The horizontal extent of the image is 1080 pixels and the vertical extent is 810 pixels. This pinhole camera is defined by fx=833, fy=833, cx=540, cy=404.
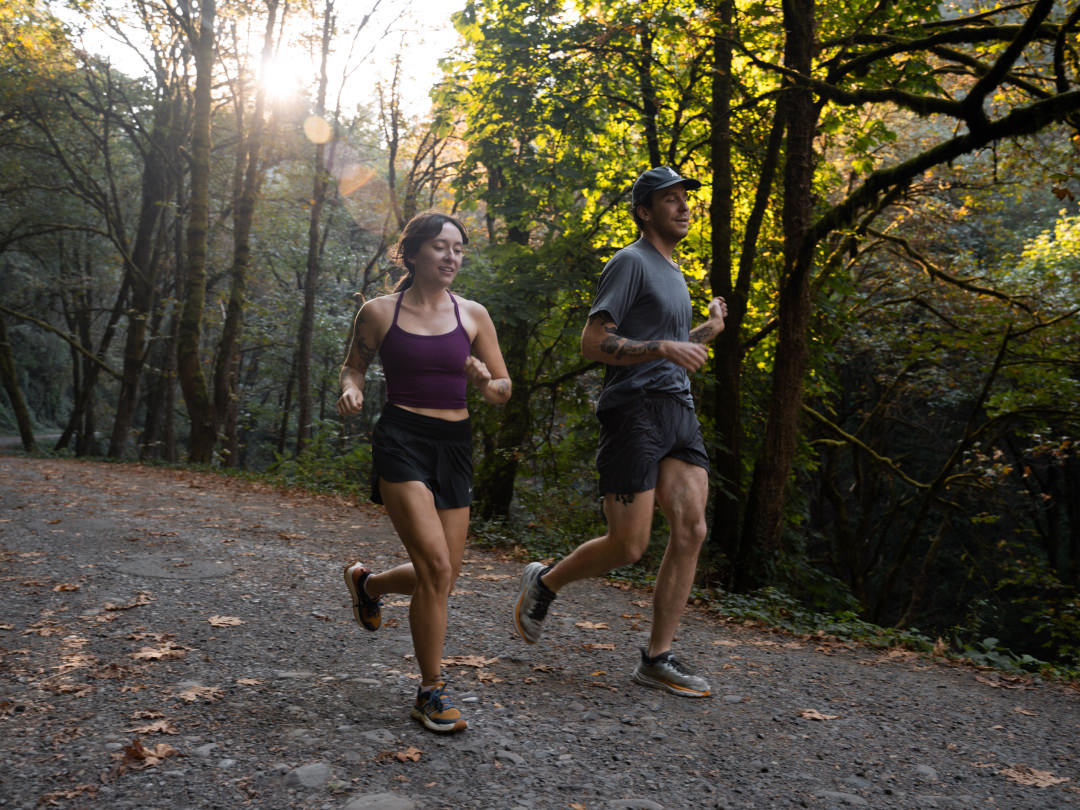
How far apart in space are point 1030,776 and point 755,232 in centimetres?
701

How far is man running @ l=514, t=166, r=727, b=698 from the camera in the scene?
3.95 meters

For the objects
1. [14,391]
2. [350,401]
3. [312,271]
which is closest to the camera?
[350,401]

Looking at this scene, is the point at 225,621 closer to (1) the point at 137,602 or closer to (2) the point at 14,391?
(1) the point at 137,602

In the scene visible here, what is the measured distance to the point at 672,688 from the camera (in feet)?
13.5

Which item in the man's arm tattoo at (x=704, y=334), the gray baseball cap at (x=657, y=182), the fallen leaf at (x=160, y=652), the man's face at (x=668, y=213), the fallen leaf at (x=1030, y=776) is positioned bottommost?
the fallen leaf at (x=160, y=652)

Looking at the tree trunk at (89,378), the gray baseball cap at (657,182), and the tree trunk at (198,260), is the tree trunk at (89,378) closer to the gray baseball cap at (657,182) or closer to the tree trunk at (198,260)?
the tree trunk at (198,260)

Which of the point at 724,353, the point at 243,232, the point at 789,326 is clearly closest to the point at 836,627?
the point at 789,326

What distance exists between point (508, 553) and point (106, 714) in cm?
580

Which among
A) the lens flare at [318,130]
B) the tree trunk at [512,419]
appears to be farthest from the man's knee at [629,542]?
the lens flare at [318,130]

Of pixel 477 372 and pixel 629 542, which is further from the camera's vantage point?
pixel 629 542

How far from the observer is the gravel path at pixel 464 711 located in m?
2.95

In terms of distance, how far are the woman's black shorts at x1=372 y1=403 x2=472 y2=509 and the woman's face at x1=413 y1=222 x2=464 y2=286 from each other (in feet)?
1.96

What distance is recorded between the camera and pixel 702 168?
11.1 meters

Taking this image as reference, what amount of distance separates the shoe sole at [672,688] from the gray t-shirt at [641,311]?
4.55ft
